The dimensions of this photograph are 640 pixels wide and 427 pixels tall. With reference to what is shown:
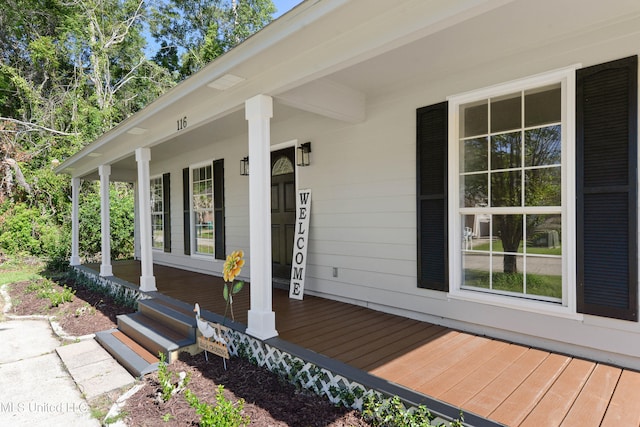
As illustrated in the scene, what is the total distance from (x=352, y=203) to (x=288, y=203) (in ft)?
3.95

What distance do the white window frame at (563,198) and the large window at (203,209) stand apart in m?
4.45

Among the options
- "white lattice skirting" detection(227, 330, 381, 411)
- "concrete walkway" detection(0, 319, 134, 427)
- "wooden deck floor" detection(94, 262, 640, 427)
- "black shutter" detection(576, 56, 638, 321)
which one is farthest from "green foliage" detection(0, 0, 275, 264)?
"black shutter" detection(576, 56, 638, 321)

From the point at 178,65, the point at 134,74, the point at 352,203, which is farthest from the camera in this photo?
the point at 178,65

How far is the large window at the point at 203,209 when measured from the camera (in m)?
6.49

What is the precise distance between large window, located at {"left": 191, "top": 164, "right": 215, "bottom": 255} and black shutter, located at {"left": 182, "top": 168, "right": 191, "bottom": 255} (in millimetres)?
126

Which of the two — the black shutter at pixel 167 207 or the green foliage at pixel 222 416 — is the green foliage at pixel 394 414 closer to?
the green foliage at pixel 222 416

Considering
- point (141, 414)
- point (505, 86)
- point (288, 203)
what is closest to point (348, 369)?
point (141, 414)

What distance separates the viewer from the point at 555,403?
78.1 inches

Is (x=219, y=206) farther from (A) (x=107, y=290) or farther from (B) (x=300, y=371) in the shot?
(B) (x=300, y=371)

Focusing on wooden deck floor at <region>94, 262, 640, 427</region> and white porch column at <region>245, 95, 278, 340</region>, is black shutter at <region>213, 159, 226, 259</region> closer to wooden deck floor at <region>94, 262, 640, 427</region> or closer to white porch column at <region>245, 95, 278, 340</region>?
wooden deck floor at <region>94, 262, 640, 427</region>

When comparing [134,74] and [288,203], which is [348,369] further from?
[134,74]

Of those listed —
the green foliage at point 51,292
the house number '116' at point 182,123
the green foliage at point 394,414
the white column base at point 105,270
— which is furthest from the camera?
the white column base at point 105,270

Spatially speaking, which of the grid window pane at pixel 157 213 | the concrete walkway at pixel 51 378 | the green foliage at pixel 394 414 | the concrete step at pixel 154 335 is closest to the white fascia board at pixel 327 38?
the green foliage at pixel 394 414

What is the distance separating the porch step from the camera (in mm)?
3191
